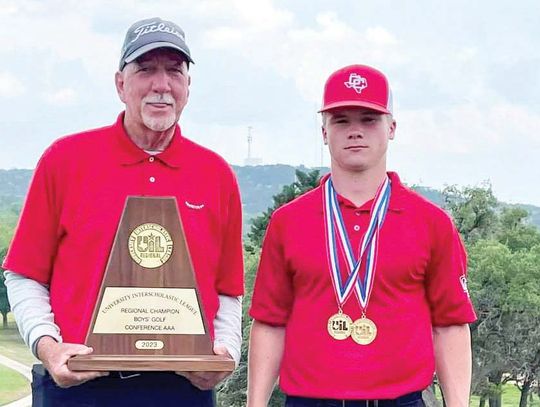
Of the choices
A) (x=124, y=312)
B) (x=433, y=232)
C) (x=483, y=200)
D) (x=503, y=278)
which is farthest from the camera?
(x=483, y=200)

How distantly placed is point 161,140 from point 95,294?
680 millimetres

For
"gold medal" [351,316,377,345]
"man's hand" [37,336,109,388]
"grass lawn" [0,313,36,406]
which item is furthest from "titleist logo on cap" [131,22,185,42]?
"grass lawn" [0,313,36,406]

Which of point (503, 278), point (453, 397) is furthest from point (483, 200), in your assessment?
point (453, 397)

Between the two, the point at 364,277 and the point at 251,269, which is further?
the point at 251,269

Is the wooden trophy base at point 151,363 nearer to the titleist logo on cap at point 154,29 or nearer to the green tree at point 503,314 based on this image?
the titleist logo on cap at point 154,29

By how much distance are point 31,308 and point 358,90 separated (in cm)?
158

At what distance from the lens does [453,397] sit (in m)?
4.34

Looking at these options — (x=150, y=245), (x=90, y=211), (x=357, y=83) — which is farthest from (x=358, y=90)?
(x=90, y=211)

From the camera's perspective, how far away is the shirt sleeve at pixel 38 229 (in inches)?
162

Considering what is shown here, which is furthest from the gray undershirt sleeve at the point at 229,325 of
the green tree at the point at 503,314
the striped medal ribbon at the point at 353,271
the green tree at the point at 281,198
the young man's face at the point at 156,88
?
the green tree at the point at 503,314

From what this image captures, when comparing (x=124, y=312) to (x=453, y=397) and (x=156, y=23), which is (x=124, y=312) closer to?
(x=156, y=23)

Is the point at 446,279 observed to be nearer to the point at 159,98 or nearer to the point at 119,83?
the point at 159,98

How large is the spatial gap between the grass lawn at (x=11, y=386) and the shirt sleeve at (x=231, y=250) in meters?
63.5

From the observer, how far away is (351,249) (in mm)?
4188
